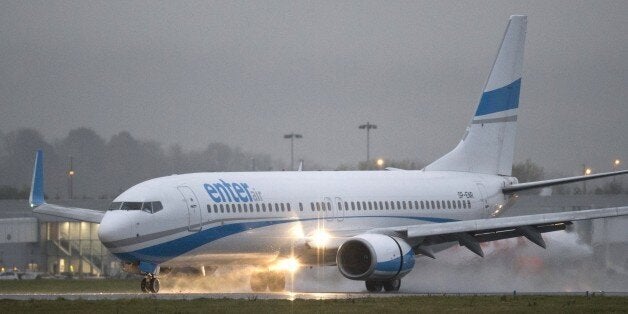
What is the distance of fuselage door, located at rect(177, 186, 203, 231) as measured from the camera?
41.4m

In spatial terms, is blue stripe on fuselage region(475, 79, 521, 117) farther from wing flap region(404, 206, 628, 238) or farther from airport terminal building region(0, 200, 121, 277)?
airport terminal building region(0, 200, 121, 277)

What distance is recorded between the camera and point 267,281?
4641cm

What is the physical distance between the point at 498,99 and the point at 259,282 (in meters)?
12.9

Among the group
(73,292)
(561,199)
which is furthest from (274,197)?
(561,199)

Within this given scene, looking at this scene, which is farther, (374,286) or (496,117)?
(496,117)

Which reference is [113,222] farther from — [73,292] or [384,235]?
[384,235]

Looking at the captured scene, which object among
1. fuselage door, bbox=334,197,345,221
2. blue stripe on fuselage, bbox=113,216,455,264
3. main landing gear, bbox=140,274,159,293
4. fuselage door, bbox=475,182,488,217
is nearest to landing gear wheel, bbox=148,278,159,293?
main landing gear, bbox=140,274,159,293

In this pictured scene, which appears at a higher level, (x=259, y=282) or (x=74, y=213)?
(x=74, y=213)

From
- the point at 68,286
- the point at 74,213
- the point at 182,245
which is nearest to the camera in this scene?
the point at 182,245

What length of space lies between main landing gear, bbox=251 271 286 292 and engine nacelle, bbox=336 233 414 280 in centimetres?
333

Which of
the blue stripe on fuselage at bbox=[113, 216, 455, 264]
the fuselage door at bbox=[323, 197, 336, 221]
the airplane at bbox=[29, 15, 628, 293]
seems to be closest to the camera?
the blue stripe on fuselage at bbox=[113, 216, 455, 264]

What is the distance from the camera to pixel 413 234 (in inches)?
1734

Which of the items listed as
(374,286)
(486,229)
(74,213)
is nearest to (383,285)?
(374,286)

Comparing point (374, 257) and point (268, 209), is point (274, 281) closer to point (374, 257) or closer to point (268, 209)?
point (268, 209)
